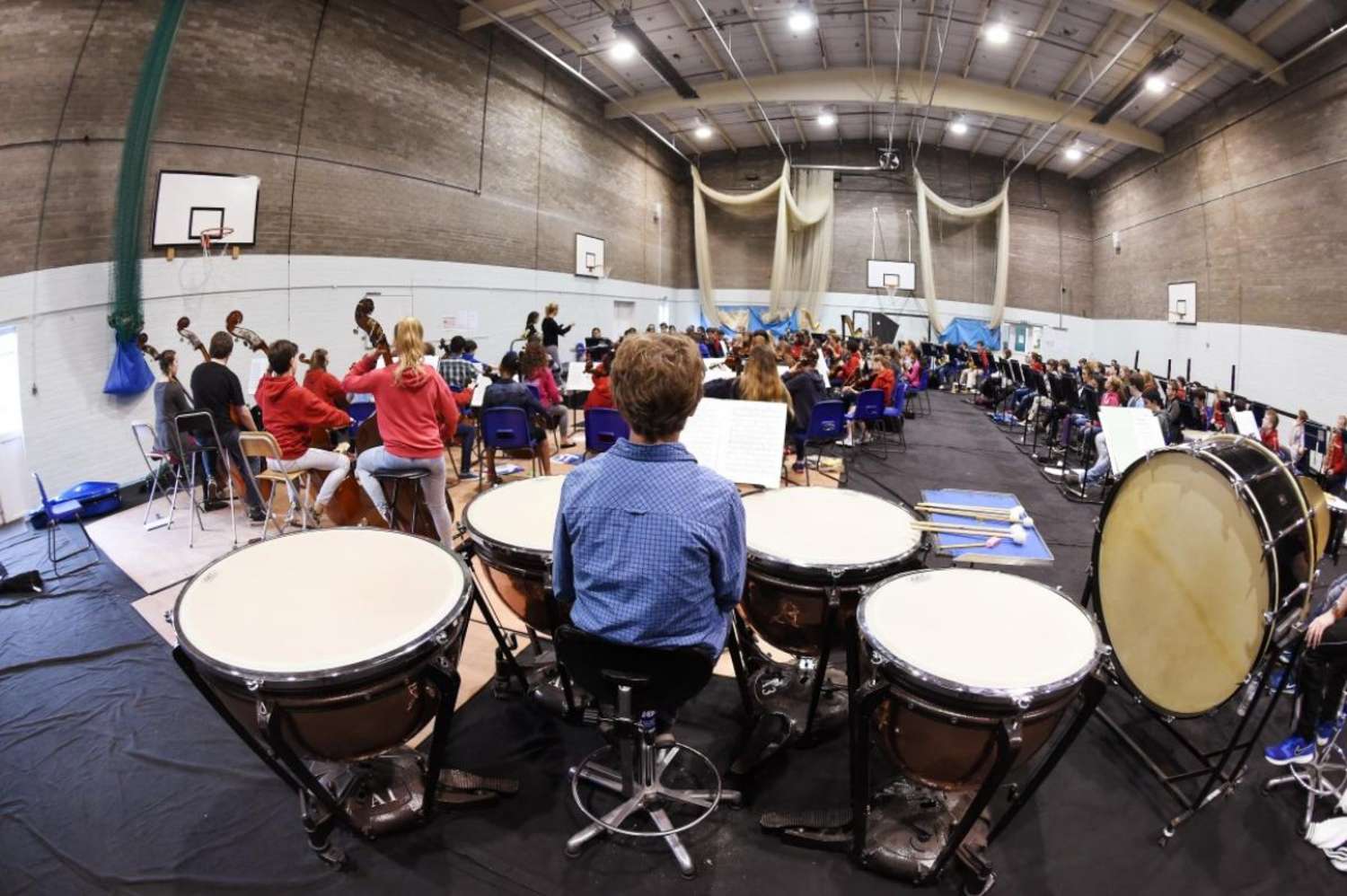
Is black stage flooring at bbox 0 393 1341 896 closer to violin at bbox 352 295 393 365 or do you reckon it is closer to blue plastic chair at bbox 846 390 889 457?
violin at bbox 352 295 393 365

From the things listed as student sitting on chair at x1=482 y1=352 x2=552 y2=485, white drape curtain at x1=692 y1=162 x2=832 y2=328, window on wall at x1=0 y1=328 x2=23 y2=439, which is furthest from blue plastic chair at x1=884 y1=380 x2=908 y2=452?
Answer: white drape curtain at x1=692 y1=162 x2=832 y2=328

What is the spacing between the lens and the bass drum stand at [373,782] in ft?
5.64

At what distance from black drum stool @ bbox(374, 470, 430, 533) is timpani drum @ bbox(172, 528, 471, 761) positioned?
167 centimetres

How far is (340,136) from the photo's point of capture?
8148 mm

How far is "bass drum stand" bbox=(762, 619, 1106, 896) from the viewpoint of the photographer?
164 centimetres

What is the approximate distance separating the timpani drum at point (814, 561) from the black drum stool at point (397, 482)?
7.31 ft

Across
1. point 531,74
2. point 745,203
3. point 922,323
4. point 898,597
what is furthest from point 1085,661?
point 922,323

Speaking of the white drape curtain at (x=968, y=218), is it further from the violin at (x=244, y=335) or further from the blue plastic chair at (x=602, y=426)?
the violin at (x=244, y=335)

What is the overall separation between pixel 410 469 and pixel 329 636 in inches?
85.9

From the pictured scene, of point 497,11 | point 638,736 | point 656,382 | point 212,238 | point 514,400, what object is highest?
point 497,11

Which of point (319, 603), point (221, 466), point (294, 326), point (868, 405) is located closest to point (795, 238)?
point (868, 405)

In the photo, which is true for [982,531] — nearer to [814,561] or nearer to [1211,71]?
[814,561]

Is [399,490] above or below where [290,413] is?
below

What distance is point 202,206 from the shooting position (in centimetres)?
670
